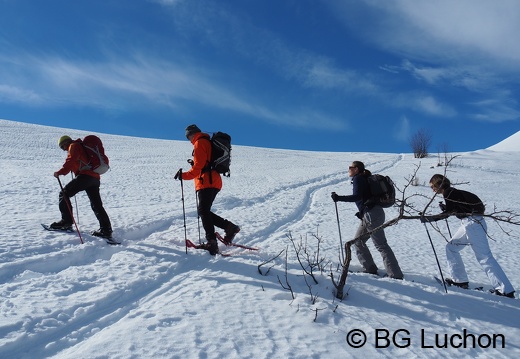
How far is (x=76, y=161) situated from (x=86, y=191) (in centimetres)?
51

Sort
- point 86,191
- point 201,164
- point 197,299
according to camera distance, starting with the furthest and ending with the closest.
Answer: point 86,191, point 201,164, point 197,299

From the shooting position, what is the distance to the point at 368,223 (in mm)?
→ 5121

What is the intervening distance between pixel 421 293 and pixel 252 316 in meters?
2.25

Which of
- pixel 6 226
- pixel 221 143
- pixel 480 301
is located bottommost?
pixel 480 301

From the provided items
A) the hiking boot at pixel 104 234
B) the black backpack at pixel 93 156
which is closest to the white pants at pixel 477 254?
the hiking boot at pixel 104 234

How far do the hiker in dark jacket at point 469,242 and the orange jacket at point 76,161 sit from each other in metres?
5.38

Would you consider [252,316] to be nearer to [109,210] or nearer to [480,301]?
[480,301]

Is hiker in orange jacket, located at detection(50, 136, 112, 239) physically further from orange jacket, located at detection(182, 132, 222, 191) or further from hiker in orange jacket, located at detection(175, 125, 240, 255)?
orange jacket, located at detection(182, 132, 222, 191)

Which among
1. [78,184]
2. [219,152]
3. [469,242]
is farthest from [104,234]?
[469,242]

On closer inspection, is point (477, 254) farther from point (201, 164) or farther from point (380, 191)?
point (201, 164)

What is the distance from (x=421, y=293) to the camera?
171 inches

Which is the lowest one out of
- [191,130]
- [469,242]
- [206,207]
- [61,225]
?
[469,242]

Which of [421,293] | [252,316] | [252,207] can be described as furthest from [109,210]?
[421,293]

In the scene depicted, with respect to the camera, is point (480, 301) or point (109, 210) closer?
point (480, 301)
